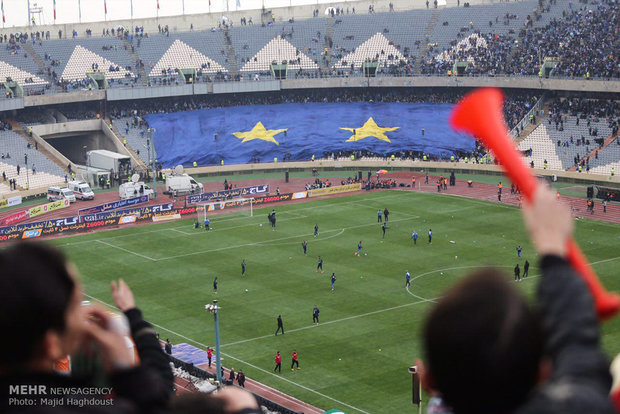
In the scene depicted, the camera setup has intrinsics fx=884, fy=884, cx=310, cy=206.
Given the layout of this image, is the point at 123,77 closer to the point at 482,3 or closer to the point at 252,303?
the point at 482,3

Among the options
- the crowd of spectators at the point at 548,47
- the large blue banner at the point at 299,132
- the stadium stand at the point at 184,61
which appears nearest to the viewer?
the crowd of spectators at the point at 548,47

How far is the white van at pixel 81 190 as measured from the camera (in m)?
72.3

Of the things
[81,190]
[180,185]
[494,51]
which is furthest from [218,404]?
[494,51]

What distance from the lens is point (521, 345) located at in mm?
3174

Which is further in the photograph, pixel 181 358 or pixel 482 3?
pixel 482 3

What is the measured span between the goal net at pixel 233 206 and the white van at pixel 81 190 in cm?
1120

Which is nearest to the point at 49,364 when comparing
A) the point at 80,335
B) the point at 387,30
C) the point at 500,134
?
the point at 80,335

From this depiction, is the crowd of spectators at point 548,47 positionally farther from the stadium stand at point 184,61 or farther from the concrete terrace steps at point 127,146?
the concrete terrace steps at point 127,146

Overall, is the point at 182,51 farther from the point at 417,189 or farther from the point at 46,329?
the point at 46,329

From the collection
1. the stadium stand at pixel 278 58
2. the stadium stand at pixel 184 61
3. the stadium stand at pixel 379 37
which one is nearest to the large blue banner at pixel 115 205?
the stadium stand at pixel 184 61

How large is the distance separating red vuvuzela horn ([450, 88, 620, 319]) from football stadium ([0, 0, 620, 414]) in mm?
14

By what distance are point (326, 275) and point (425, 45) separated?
189ft

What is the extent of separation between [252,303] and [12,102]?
5080 centimetres

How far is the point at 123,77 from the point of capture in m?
96.8
